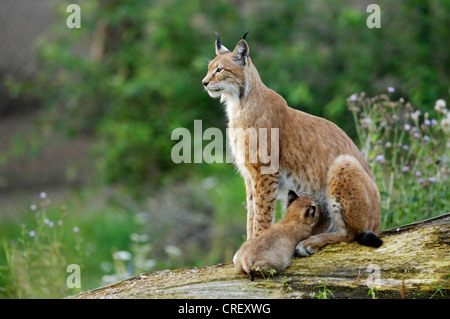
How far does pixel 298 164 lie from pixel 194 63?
15.5 feet

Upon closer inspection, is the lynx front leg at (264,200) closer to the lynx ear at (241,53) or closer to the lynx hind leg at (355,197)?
the lynx hind leg at (355,197)

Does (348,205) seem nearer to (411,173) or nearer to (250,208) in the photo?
(250,208)

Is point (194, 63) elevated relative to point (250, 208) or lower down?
elevated

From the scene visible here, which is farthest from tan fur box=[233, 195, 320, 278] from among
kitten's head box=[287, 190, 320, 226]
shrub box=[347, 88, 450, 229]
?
shrub box=[347, 88, 450, 229]

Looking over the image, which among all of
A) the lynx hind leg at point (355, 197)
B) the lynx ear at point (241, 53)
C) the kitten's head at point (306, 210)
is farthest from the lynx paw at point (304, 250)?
the lynx ear at point (241, 53)

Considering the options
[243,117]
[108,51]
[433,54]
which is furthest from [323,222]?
[108,51]

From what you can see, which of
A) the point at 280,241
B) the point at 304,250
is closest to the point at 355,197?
the point at 304,250

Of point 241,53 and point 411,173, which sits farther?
point 411,173

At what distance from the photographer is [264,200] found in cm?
464

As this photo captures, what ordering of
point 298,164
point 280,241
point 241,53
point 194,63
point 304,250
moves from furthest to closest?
point 194,63 < point 241,53 < point 298,164 < point 304,250 < point 280,241

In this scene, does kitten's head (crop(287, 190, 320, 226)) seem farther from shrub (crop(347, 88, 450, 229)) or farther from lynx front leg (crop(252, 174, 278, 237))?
shrub (crop(347, 88, 450, 229))

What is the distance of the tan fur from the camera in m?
3.78

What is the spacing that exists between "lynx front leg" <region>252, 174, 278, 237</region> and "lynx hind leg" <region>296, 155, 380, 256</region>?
1.40ft
